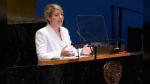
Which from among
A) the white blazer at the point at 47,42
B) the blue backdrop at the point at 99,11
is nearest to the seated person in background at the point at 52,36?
the white blazer at the point at 47,42

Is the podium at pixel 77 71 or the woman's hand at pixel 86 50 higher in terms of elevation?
the woman's hand at pixel 86 50

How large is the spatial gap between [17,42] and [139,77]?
144 centimetres

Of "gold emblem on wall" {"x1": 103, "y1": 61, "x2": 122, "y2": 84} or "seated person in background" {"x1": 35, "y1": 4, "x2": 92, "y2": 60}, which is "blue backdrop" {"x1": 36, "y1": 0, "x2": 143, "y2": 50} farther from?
"gold emblem on wall" {"x1": 103, "y1": 61, "x2": 122, "y2": 84}

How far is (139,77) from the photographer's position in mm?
2766

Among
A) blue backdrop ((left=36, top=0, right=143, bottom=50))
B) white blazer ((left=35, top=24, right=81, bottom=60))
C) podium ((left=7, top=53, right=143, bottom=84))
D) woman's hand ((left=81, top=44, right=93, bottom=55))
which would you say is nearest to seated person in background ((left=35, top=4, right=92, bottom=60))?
white blazer ((left=35, top=24, right=81, bottom=60))

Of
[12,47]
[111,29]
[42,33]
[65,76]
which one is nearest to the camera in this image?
Answer: [65,76]

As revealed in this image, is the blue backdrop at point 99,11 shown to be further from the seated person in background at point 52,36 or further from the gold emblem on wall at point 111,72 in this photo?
the gold emblem on wall at point 111,72

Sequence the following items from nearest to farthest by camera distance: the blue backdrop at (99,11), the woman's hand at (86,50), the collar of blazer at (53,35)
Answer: the woman's hand at (86,50) < the collar of blazer at (53,35) < the blue backdrop at (99,11)

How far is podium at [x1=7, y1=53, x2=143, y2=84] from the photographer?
82.8 inches

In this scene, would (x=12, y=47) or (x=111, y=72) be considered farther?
(x=12, y=47)

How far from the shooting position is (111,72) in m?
2.49

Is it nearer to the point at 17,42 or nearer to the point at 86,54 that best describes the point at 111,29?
the point at 17,42

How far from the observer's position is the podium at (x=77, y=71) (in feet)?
6.90
